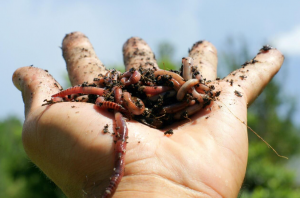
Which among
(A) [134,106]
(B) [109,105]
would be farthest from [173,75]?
(B) [109,105]

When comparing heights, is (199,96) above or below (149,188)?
above

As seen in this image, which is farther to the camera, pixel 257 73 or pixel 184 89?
pixel 257 73

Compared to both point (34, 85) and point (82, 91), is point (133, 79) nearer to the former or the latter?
point (82, 91)

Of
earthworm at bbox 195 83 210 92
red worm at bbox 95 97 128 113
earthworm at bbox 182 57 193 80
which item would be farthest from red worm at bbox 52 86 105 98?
earthworm at bbox 195 83 210 92

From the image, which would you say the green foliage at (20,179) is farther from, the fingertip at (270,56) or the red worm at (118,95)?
the fingertip at (270,56)

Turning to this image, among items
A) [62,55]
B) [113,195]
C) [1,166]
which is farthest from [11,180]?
[113,195]

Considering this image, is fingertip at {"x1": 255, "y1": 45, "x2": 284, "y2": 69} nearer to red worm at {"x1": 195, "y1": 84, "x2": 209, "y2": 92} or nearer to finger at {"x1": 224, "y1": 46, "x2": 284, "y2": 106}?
finger at {"x1": 224, "y1": 46, "x2": 284, "y2": 106}

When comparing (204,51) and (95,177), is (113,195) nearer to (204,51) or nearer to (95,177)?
(95,177)
